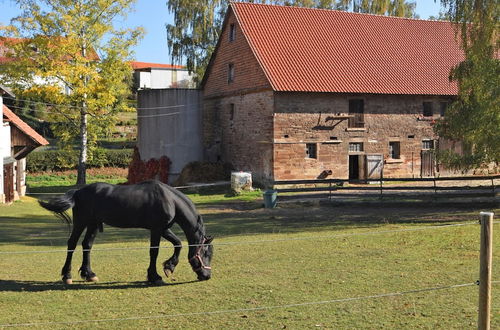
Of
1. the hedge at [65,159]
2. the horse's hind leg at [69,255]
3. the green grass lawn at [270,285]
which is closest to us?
the green grass lawn at [270,285]

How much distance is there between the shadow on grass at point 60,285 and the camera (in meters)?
10.9

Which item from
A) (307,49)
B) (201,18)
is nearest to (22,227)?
(307,49)

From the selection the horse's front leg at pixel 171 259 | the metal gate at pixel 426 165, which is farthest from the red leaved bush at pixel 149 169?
the horse's front leg at pixel 171 259

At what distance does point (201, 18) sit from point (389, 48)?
15672 millimetres

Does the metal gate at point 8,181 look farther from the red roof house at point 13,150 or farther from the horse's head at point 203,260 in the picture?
the horse's head at point 203,260

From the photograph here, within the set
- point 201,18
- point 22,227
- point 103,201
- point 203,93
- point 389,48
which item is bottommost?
point 22,227

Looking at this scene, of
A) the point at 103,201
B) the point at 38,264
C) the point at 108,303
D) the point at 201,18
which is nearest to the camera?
the point at 108,303

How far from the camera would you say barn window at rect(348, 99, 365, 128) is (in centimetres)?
3512

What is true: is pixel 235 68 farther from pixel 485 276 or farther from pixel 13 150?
pixel 485 276

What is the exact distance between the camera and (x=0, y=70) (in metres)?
32.8

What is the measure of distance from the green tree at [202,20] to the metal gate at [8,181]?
2234 centimetres

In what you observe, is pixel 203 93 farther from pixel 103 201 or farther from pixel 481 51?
pixel 103 201

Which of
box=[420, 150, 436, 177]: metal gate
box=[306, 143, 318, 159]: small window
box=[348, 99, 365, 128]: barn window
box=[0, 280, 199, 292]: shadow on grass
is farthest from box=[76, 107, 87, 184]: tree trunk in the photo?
box=[0, 280, 199, 292]: shadow on grass

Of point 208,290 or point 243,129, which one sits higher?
point 243,129
